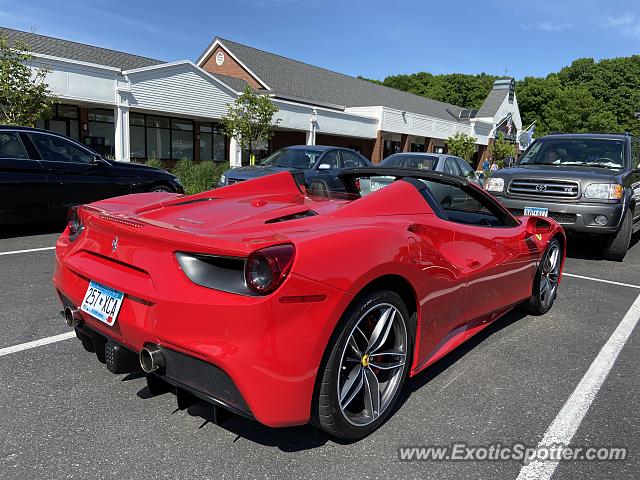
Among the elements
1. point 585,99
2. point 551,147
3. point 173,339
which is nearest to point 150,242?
point 173,339

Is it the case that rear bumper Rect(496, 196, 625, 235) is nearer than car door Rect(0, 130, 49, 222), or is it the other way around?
rear bumper Rect(496, 196, 625, 235)

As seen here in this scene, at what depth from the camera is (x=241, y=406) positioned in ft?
6.75

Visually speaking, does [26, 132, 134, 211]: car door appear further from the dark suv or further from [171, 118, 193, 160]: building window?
[171, 118, 193, 160]: building window

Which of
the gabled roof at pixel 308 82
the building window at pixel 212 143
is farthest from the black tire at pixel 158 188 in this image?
the gabled roof at pixel 308 82

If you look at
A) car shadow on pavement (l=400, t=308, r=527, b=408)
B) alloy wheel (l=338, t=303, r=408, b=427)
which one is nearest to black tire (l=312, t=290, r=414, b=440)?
alloy wheel (l=338, t=303, r=408, b=427)

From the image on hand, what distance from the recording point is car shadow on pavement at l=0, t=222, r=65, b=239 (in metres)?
7.66

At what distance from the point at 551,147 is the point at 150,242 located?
26.9ft

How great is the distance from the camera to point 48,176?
7559 mm

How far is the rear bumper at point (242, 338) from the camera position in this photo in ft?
6.56

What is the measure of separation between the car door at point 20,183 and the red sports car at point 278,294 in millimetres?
5017

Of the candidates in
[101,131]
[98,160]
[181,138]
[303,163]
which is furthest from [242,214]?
[181,138]

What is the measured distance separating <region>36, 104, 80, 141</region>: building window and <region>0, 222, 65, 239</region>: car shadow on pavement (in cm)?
1491

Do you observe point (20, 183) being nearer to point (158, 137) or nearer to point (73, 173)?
point (73, 173)

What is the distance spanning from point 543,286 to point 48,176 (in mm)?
7015
